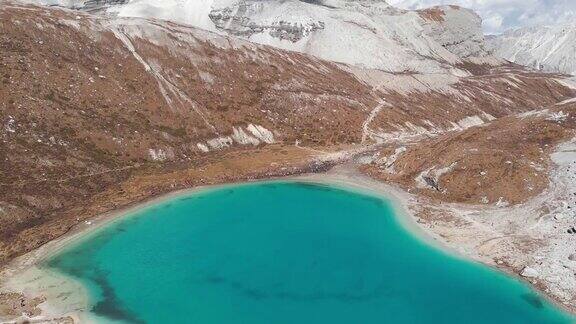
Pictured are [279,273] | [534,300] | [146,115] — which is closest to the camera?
[534,300]

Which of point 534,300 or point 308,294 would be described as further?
point 308,294

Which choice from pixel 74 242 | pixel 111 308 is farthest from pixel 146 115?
pixel 111 308

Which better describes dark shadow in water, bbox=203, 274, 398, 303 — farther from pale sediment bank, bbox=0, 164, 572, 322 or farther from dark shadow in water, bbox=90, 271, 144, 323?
pale sediment bank, bbox=0, 164, 572, 322

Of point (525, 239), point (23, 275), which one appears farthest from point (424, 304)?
point (23, 275)

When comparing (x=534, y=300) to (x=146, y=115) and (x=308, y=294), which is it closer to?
(x=308, y=294)

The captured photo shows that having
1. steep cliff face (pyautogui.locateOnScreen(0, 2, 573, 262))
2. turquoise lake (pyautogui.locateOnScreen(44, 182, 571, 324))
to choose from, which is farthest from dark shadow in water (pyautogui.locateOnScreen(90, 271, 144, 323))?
steep cliff face (pyautogui.locateOnScreen(0, 2, 573, 262))

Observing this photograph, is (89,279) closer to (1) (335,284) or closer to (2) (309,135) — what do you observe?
(1) (335,284)

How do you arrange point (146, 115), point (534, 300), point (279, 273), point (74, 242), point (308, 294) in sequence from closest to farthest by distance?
point (534, 300)
point (308, 294)
point (279, 273)
point (74, 242)
point (146, 115)
